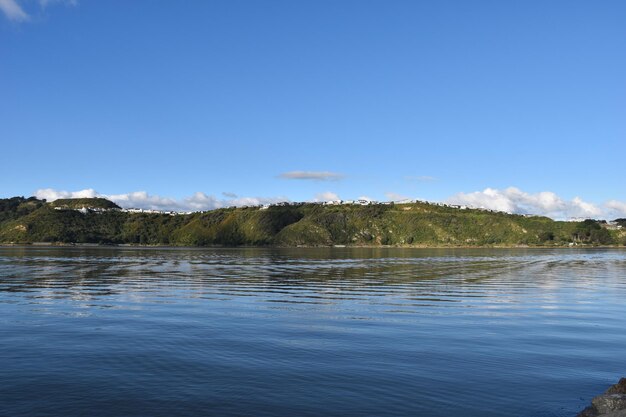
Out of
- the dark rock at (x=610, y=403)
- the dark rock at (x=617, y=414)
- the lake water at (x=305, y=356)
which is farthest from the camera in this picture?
the lake water at (x=305, y=356)

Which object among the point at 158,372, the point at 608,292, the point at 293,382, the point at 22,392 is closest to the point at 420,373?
the point at 293,382

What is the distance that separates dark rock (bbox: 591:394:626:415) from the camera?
46.7ft

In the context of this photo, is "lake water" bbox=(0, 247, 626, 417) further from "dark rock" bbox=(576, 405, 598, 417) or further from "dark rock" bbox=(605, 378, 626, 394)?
"dark rock" bbox=(605, 378, 626, 394)

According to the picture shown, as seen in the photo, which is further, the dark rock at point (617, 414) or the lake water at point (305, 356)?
the lake water at point (305, 356)

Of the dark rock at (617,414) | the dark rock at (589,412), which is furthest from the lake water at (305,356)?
the dark rock at (617,414)

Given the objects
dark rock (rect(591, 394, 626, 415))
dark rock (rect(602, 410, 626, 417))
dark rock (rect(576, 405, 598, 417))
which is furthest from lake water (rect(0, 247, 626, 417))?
dark rock (rect(602, 410, 626, 417))

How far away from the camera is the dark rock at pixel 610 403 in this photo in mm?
14236

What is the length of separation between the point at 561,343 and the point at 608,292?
31529 mm

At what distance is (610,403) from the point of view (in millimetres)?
14352

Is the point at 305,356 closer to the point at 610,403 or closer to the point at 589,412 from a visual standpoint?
the point at 589,412

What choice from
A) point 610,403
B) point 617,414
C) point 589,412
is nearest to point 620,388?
point 610,403

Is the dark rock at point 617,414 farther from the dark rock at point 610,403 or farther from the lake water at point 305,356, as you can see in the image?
the lake water at point 305,356

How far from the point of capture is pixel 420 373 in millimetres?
19734

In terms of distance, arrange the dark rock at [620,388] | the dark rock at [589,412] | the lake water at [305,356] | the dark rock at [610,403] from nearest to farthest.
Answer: the dark rock at [610,403] → the dark rock at [589,412] → the dark rock at [620,388] → the lake water at [305,356]
